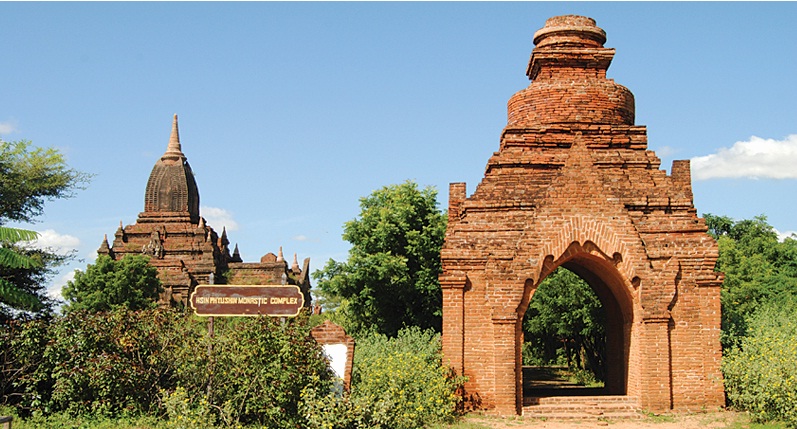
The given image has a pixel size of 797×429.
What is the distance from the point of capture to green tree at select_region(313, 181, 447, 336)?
22344mm

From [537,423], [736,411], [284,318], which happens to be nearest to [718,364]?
[736,411]

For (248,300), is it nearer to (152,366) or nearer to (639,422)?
(152,366)

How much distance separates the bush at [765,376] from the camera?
39.9ft

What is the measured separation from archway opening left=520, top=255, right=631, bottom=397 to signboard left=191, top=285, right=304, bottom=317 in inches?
162

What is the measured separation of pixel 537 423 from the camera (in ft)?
43.7

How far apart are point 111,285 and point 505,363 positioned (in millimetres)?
22608

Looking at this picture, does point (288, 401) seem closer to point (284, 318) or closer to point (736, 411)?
point (284, 318)

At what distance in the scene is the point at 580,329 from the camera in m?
24.7

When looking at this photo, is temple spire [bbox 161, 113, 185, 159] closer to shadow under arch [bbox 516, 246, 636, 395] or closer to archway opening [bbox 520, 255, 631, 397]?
archway opening [bbox 520, 255, 631, 397]

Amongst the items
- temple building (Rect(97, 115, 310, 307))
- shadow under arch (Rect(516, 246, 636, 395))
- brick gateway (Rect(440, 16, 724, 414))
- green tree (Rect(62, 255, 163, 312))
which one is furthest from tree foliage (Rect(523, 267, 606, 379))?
temple building (Rect(97, 115, 310, 307))

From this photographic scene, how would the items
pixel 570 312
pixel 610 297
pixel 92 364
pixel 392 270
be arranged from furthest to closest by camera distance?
pixel 570 312
pixel 392 270
pixel 610 297
pixel 92 364

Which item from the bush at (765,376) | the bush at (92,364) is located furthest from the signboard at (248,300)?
the bush at (765,376)

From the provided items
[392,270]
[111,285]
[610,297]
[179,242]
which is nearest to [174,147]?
[179,242]

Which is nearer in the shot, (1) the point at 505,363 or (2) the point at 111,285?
(1) the point at 505,363
